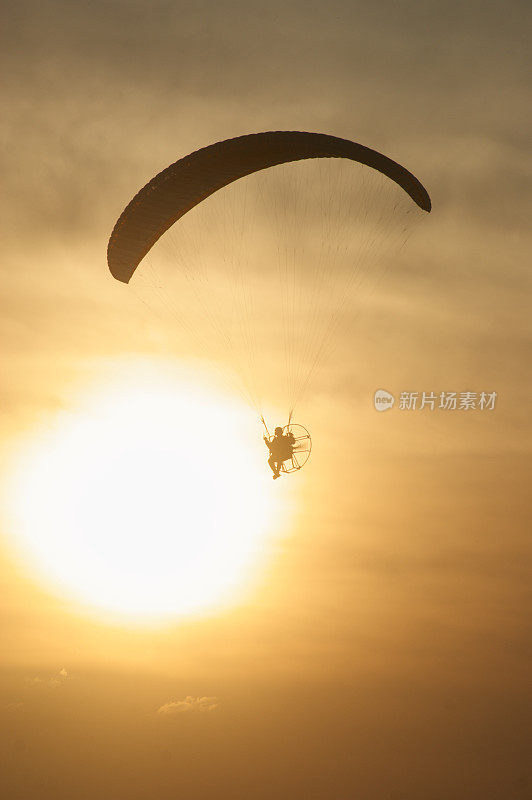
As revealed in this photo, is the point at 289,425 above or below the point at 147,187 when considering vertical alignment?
below

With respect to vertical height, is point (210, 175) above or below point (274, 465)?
above

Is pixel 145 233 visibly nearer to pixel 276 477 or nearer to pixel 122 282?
pixel 122 282

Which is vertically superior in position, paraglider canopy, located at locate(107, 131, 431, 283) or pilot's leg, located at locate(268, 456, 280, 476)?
paraglider canopy, located at locate(107, 131, 431, 283)

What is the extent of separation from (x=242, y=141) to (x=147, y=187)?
347 cm

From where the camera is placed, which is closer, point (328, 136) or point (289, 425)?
point (328, 136)

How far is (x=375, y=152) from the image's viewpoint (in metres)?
32.9

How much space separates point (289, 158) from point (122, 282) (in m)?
7.38

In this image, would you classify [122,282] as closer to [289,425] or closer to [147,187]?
[147,187]

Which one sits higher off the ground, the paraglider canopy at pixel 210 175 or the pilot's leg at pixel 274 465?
the paraglider canopy at pixel 210 175

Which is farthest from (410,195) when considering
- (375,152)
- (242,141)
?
(242,141)

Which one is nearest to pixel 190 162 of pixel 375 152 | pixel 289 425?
pixel 375 152

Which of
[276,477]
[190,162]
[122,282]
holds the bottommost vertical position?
[276,477]

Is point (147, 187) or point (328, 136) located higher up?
point (328, 136)

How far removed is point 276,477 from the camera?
35844 millimetres
